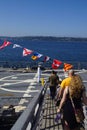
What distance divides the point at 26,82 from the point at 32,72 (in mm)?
7986

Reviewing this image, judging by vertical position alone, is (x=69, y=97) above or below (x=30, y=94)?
above

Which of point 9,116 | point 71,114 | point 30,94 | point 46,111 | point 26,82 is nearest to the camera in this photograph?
point 71,114

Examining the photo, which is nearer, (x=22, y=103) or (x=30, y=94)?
(x=22, y=103)

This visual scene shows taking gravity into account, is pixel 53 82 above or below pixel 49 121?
below

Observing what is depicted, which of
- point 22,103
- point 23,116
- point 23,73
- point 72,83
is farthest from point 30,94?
point 23,116

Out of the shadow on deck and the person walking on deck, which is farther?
the person walking on deck

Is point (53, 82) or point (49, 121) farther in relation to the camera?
point (53, 82)

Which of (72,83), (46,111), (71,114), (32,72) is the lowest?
(32,72)

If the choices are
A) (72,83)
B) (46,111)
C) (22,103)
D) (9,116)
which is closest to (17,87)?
(22,103)

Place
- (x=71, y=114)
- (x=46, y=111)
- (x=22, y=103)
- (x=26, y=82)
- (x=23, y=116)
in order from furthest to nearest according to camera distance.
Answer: (x=26, y=82) → (x=22, y=103) → (x=46, y=111) → (x=71, y=114) → (x=23, y=116)

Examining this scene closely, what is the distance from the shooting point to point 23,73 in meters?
44.8

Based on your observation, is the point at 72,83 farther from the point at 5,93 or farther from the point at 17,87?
the point at 17,87

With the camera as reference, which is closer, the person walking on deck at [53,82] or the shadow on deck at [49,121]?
the shadow on deck at [49,121]

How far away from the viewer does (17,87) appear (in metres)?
34.8
